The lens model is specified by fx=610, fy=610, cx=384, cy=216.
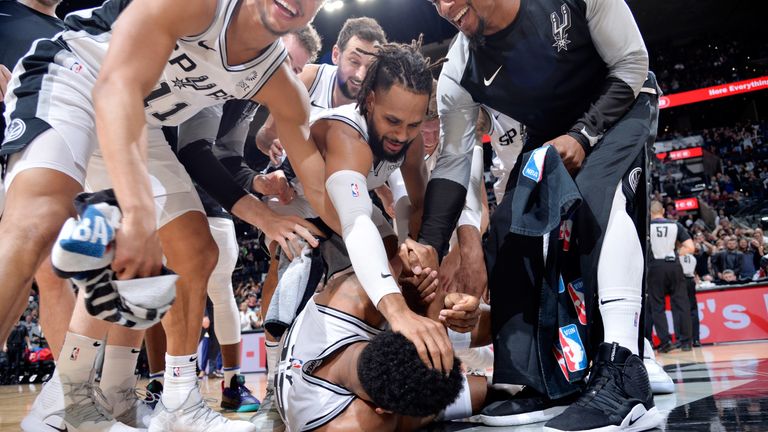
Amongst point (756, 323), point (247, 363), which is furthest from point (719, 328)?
point (247, 363)

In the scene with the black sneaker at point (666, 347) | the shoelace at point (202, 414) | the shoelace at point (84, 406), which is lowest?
the black sneaker at point (666, 347)

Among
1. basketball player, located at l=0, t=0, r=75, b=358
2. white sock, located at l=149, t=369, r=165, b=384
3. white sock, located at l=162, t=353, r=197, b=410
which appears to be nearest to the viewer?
white sock, located at l=162, t=353, r=197, b=410

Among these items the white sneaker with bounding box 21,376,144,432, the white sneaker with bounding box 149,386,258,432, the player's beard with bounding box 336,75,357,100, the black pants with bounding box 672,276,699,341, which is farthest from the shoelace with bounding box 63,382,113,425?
the black pants with bounding box 672,276,699,341

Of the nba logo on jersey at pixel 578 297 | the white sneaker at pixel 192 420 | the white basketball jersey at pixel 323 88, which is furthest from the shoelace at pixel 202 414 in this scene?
the white basketball jersey at pixel 323 88

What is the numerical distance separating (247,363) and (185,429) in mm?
6808

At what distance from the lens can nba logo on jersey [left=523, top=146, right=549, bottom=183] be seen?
2.00 metres

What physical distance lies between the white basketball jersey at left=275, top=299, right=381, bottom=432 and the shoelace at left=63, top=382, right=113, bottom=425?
0.61 metres

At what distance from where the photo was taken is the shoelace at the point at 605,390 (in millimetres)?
1690

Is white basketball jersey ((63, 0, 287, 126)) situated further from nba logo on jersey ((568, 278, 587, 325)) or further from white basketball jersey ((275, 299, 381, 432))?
nba logo on jersey ((568, 278, 587, 325))

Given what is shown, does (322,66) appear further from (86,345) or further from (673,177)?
(673,177)

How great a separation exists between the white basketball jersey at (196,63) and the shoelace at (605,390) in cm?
138

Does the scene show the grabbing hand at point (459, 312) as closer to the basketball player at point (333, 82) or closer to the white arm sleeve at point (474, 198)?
the white arm sleeve at point (474, 198)

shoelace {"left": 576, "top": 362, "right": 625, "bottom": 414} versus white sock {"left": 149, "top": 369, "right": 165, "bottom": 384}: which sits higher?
shoelace {"left": 576, "top": 362, "right": 625, "bottom": 414}

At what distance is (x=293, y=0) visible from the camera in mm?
1754
